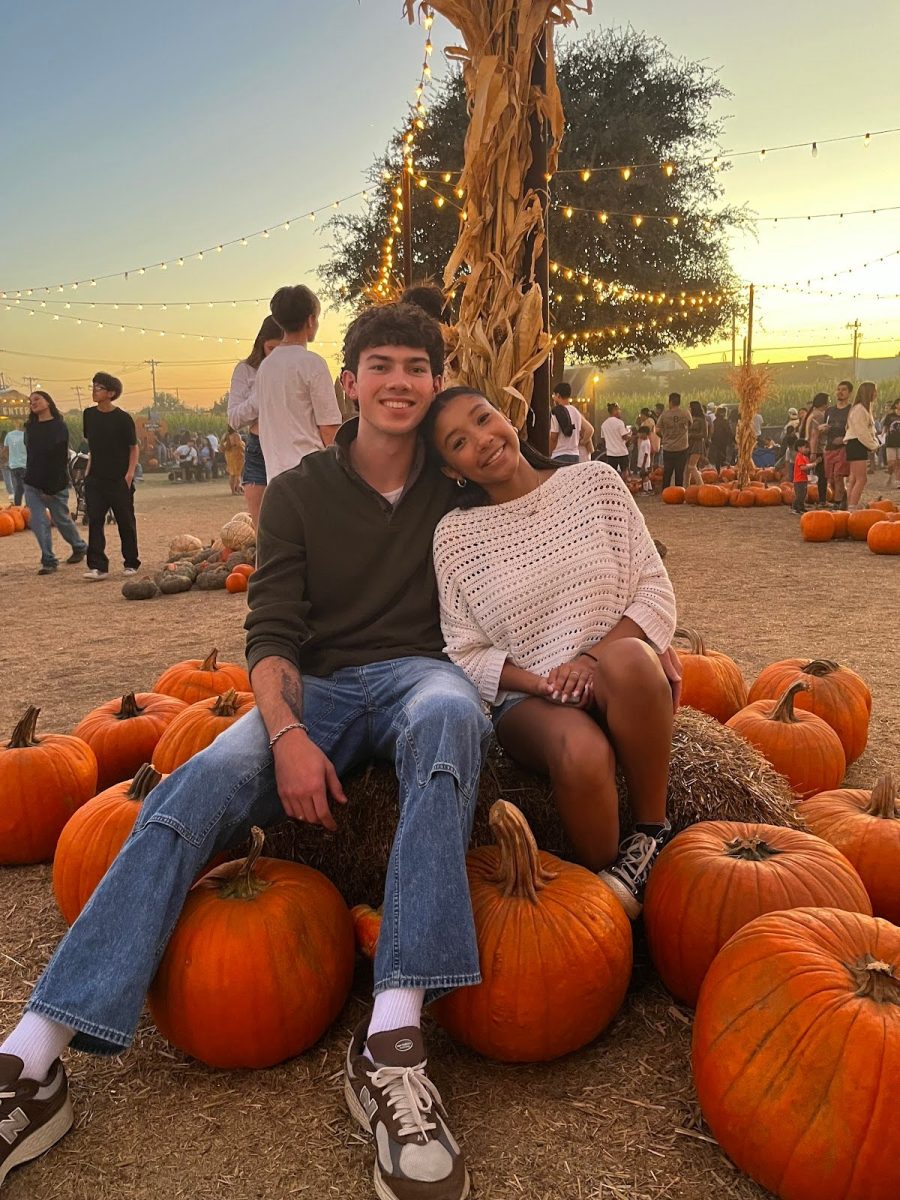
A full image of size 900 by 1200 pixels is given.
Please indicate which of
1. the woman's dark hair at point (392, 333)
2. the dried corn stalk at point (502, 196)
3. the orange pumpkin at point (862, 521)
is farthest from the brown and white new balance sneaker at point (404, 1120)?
the orange pumpkin at point (862, 521)

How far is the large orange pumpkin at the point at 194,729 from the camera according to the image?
107 inches

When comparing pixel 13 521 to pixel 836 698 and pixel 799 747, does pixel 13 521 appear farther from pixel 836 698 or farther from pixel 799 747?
pixel 799 747

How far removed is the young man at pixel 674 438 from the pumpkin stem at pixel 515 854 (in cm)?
1267

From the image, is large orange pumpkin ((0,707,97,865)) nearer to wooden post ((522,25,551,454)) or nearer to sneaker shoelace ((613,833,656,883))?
Result: sneaker shoelace ((613,833,656,883))

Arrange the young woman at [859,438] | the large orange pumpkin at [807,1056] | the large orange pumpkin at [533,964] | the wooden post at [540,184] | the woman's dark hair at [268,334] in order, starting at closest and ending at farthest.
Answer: the large orange pumpkin at [807,1056]
the large orange pumpkin at [533,964]
the wooden post at [540,184]
the woman's dark hair at [268,334]
the young woman at [859,438]

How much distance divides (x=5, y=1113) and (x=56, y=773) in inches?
53.7

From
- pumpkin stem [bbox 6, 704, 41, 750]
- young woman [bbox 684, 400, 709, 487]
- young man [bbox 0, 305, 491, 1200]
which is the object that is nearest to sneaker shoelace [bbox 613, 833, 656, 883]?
young man [bbox 0, 305, 491, 1200]

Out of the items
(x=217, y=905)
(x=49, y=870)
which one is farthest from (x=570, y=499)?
(x=49, y=870)

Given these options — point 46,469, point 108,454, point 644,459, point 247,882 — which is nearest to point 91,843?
point 247,882

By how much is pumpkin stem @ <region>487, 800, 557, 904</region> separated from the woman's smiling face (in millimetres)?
908

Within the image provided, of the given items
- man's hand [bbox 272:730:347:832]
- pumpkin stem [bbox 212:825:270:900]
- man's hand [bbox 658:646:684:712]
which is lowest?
pumpkin stem [bbox 212:825:270:900]

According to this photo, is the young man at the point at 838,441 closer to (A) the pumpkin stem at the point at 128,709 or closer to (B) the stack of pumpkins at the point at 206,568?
(B) the stack of pumpkins at the point at 206,568

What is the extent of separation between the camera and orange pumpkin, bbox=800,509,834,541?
9445 mm

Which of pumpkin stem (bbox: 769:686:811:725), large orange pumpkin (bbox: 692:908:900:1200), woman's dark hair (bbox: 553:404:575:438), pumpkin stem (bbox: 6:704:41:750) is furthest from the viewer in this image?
woman's dark hair (bbox: 553:404:575:438)
